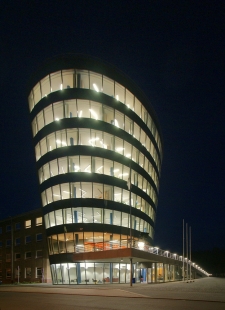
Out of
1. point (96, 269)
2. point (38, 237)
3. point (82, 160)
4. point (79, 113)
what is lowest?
point (96, 269)

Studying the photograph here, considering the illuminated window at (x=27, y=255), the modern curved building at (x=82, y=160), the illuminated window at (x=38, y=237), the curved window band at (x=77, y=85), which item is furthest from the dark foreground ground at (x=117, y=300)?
the illuminated window at (x=27, y=255)

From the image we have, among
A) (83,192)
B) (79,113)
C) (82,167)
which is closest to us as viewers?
(83,192)

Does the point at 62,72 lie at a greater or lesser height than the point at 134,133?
greater

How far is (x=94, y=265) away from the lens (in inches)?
1900

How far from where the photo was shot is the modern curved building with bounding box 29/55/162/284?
50375mm

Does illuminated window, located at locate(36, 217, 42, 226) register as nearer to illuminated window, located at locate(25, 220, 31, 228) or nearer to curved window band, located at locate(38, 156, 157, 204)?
illuminated window, located at locate(25, 220, 31, 228)

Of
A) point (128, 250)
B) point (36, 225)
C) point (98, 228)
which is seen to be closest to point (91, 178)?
point (98, 228)

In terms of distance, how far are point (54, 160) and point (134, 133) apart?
15.0 m

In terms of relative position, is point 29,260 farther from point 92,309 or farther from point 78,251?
point 92,309

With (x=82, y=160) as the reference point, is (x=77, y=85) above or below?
above

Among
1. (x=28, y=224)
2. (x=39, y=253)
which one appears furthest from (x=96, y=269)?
(x=28, y=224)

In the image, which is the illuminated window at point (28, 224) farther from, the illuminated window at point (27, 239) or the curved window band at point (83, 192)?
the curved window band at point (83, 192)

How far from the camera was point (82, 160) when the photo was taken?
5209cm

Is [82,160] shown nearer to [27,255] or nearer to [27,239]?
[27,239]
